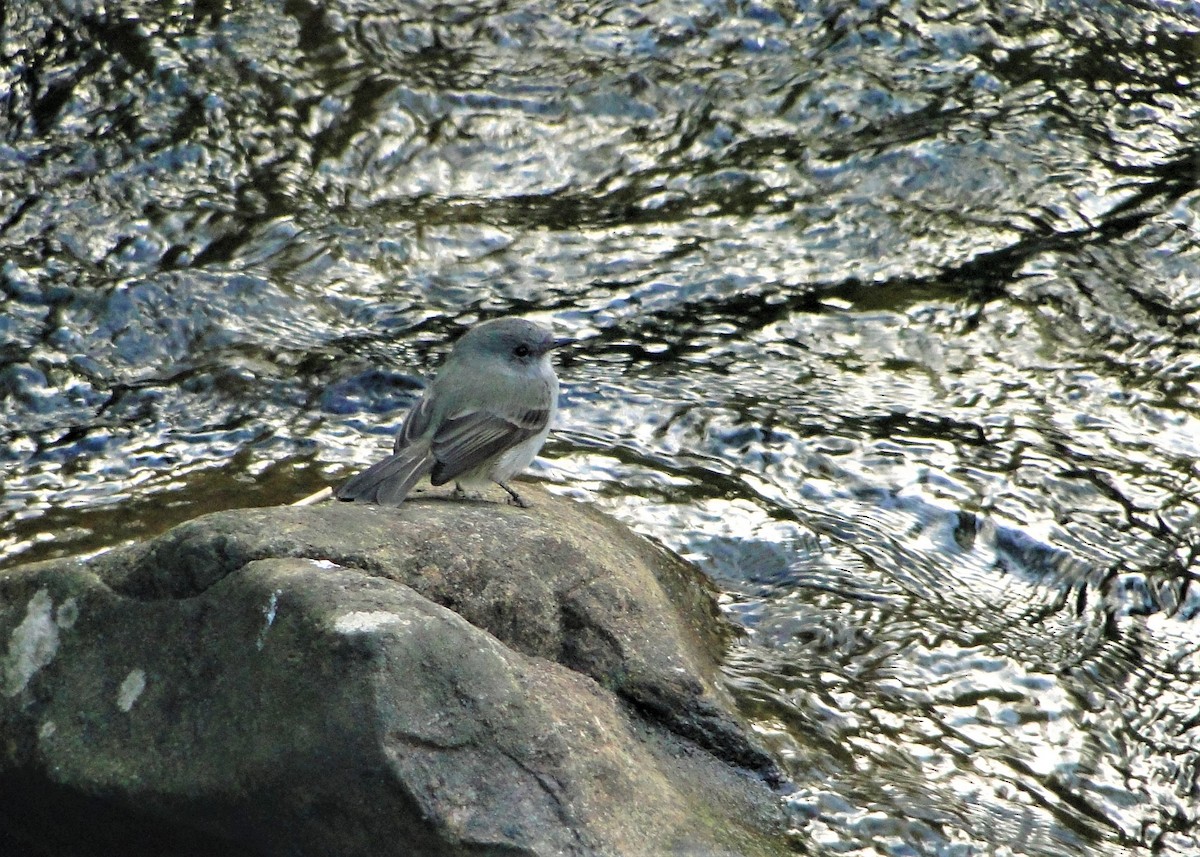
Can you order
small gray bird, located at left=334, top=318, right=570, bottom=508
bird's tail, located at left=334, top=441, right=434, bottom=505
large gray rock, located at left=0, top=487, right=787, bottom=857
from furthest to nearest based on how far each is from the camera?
small gray bird, located at left=334, top=318, right=570, bottom=508 < bird's tail, located at left=334, top=441, right=434, bottom=505 < large gray rock, located at left=0, top=487, right=787, bottom=857

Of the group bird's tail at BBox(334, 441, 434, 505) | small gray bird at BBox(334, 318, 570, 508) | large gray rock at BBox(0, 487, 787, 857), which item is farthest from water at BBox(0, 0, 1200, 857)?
bird's tail at BBox(334, 441, 434, 505)

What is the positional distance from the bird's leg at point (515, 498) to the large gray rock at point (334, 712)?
83 cm

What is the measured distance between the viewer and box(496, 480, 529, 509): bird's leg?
6.00 m

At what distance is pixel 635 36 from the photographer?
34.4ft

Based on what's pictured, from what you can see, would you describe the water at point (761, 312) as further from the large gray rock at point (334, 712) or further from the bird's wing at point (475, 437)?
the bird's wing at point (475, 437)

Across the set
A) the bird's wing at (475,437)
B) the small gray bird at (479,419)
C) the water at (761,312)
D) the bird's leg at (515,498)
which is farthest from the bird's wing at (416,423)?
the water at (761,312)

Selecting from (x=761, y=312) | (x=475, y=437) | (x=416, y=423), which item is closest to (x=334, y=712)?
(x=475, y=437)

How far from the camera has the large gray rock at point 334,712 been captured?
4133mm

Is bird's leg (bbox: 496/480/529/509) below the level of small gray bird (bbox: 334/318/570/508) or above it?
below

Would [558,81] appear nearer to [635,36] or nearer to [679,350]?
[635,36]

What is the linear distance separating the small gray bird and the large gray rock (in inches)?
30.0

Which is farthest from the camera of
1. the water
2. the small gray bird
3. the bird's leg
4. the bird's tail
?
the water

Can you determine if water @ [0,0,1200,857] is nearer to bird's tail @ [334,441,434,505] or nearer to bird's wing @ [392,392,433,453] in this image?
bird's wing @ [392,392,433,453]

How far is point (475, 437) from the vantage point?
6203mm
